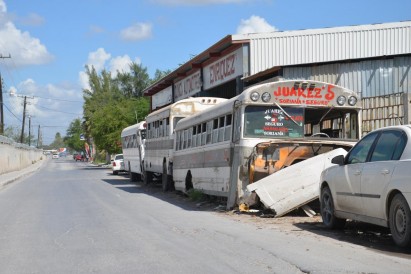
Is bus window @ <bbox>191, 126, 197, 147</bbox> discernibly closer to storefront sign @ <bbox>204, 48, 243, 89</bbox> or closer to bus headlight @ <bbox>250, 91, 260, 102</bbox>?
bus headlight @ <bbox>250, 91, 260, 102</bbox>

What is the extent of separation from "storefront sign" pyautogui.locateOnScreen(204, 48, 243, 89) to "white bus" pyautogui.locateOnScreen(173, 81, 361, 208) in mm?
11995

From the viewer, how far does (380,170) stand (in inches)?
344

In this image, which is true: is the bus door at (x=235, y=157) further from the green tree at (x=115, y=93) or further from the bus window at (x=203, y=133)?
the green tree at (x=115, y=93)

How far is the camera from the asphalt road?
7625 mm

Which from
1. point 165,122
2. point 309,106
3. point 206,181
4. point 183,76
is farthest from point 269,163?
point 183,76

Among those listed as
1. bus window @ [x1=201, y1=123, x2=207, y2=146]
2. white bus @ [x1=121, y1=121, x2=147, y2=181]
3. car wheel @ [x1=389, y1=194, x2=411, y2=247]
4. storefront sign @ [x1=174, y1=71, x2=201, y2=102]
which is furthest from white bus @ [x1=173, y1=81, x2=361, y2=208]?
storefront sign @ [x1=174, y1=71, x2=201, y2=102]

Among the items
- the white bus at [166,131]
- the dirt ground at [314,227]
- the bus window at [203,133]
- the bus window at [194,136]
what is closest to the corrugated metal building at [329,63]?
the white bus at [166,131]

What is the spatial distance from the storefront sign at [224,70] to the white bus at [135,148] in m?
4.44

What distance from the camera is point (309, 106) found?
1409 cm

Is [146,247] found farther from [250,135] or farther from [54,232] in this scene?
[250,135]

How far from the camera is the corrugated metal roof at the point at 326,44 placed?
1042 inches

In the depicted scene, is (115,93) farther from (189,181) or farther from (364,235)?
(364,235)

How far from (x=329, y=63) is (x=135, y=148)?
13.1 metres

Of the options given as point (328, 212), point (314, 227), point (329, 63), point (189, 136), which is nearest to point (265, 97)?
point (314, 227)
